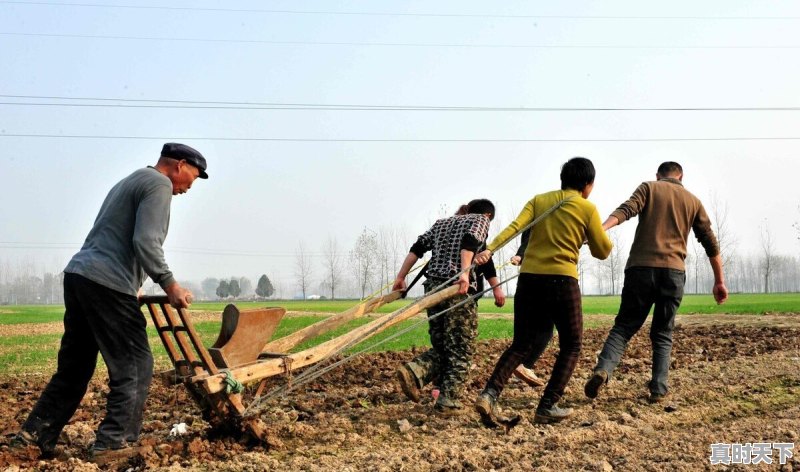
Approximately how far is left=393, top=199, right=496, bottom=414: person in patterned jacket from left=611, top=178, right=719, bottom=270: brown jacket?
54.8 inches

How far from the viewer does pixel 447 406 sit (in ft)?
20.2

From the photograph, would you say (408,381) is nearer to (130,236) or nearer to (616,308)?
(130,236)

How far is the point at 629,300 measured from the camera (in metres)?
6.73

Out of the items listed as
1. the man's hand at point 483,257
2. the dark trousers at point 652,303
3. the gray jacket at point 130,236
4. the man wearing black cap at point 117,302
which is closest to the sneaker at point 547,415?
the dark trousers at point 652,303

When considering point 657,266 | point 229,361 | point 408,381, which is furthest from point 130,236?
point 657,266

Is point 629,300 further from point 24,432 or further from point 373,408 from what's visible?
point 24,432

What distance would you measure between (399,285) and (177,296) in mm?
2643

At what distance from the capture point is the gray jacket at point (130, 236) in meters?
4.59

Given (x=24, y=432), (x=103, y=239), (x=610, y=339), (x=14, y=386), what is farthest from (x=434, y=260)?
(x=14, y=386)

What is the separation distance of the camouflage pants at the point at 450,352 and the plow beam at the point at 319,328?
1.72ft

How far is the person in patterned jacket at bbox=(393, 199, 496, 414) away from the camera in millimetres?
6234

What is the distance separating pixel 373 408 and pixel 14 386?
470 centimetres

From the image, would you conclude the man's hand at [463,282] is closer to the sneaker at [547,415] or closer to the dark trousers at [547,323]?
the dark trousers at [547,323]

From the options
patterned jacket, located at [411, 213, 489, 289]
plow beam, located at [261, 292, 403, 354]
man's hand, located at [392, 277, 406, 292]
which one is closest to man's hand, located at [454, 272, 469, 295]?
patterned jacket, located at [411, 213, 489, 289]
